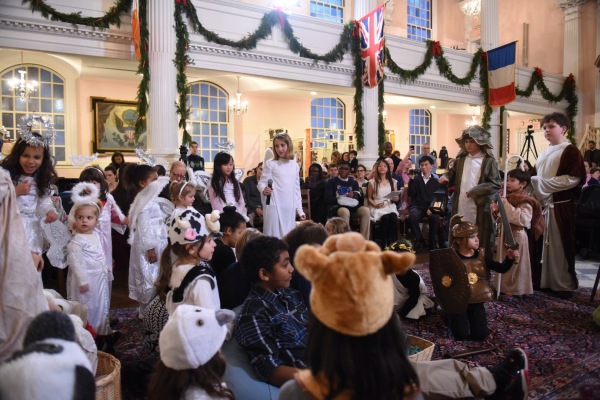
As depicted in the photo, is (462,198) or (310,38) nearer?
(462,198)

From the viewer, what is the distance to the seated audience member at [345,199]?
762cm

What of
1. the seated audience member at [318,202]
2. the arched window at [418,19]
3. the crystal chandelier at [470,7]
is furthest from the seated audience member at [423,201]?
the crystal chandelier at [470,7]

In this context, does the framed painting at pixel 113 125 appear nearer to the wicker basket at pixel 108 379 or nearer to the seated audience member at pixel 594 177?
the wicker basket at pixel 108 379

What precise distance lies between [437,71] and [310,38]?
14.3 feet

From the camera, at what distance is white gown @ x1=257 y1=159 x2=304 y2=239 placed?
524 cm

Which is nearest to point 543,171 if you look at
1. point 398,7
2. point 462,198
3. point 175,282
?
point 462,198

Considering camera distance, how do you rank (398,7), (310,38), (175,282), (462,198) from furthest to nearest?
(398,7) < (310,38) < (462,198) < (175,282)

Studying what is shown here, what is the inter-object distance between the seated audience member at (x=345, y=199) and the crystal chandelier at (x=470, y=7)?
13588 mm

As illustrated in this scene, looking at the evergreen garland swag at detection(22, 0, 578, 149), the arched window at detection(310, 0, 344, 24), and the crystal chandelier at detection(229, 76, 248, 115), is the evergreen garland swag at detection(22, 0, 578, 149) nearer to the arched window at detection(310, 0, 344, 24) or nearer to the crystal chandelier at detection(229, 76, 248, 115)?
the crystal chandelier at detection(229, 76, 248, 115)

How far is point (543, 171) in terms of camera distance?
5203mm

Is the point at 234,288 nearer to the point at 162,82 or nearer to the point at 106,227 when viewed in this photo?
the point at 106,227

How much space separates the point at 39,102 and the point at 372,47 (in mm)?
7462

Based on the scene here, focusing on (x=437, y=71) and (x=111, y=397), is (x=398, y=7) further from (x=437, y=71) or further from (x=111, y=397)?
(x=111, y=397)

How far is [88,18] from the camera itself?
784cm
